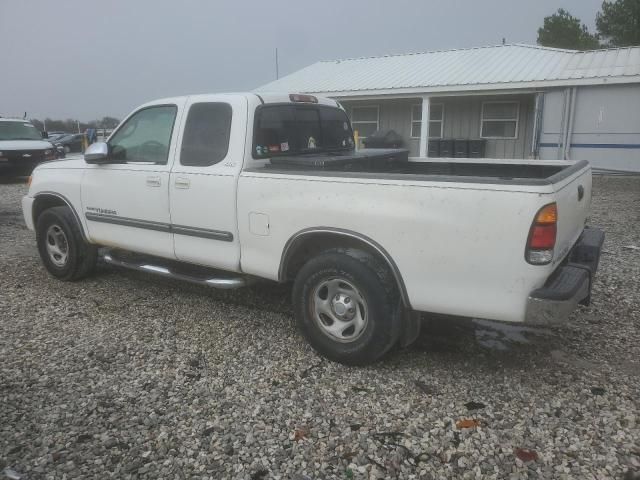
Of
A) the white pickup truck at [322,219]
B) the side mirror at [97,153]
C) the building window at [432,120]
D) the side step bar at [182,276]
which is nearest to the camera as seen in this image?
the white pickup truck at [322,219]

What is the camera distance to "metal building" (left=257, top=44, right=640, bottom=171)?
13.8m

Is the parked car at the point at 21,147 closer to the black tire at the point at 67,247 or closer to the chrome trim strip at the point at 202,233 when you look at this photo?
the black tire at the point at 67,247

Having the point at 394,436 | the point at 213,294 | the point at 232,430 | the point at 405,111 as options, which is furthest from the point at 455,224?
the point at 405,111

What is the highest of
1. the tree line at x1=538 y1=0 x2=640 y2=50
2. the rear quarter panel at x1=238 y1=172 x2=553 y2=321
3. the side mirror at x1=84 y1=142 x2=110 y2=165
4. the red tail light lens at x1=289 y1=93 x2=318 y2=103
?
the tree line at x1=538 y1=0 x2=640 y2=50

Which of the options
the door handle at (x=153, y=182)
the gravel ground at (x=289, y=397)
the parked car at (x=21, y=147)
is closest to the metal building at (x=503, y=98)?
the parked car at (x=21, y=147)

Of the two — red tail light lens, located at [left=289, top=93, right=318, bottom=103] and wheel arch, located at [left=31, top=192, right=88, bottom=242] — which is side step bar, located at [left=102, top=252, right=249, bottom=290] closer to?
→ wheel arch, located at [left=31, top=192, right=88, bottom=242]

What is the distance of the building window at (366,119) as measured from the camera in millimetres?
18625

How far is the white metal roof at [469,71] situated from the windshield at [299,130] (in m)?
10.8

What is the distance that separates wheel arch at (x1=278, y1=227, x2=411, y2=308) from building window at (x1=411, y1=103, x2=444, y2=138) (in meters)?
14.6

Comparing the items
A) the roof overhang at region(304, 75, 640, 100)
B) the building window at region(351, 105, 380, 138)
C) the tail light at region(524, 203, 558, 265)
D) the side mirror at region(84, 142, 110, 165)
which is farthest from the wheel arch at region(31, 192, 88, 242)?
the building window at region(351, 105, 380, 138)

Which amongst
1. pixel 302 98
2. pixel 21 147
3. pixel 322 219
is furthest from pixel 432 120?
pixel 322 219

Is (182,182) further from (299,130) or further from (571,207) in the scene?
(571,207)

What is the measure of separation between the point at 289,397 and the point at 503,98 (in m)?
15.0

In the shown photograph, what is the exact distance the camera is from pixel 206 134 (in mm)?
4379
